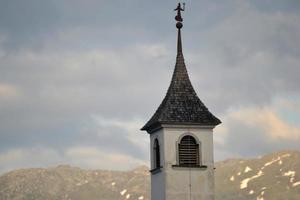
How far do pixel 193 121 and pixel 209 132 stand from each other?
130 centimetres

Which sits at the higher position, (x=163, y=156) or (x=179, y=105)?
(x=179, y=105)

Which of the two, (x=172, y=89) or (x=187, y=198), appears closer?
(x=187, y=198)

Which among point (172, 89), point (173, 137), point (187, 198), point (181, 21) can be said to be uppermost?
point (181, 21)

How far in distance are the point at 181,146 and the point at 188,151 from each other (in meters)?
0.57

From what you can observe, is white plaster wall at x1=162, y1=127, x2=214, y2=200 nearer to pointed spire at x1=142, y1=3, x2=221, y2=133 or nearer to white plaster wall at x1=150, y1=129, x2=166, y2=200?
white plaster wall at x1=150, y1=129, x2=166, y2=200

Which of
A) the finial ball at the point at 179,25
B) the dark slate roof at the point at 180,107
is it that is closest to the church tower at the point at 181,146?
the dark slate roof at the point at 180,107

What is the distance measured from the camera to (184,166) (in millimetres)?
55406

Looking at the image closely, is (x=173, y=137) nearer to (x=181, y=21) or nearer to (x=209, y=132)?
(x=209, y=132)

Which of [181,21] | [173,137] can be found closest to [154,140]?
[173,137]

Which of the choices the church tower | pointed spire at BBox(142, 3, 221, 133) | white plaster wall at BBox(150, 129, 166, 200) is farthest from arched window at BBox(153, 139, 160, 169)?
pointed spire at BBox(142, 3, 221, 133)

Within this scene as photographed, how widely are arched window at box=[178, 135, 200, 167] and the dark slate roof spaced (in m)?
1.08

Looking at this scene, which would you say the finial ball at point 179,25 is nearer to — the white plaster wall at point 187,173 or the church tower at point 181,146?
the church tower at point 181,146

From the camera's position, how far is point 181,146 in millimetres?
56219

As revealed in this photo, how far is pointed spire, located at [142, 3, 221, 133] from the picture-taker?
56.5 m
